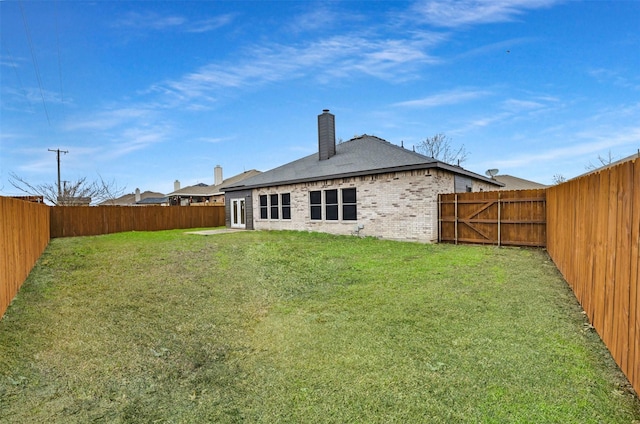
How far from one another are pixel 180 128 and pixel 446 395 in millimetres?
20051

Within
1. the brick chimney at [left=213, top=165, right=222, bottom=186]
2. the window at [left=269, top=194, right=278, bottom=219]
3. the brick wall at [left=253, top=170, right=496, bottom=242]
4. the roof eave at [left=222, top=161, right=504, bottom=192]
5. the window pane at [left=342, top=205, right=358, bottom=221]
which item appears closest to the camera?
the roof eave at [left=222, top=161, right=504, bottom=192]

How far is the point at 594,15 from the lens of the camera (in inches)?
448

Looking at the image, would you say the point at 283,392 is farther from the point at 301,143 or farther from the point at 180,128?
the point at 301,143

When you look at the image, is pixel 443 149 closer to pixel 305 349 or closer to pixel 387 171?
pixel 387 171

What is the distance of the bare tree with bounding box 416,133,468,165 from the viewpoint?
1346 inches

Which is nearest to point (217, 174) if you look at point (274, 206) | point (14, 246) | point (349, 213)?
point (274, 206)

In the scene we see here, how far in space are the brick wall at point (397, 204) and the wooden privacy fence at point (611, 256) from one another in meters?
6.01

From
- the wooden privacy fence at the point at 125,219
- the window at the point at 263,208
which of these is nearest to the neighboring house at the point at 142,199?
the wooden privacy fence at the point at 125,219

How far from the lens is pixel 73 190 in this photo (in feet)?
82.9

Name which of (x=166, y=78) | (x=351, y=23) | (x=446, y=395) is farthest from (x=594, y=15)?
(x=166, y=78)

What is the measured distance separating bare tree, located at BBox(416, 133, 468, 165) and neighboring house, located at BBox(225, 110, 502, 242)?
1782 centimetres

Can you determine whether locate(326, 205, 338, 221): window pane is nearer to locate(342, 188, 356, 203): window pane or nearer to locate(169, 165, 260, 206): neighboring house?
locate(342, 188, 356, 203): window pane

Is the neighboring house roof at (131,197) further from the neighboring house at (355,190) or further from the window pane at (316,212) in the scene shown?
the window pane at (316,212)

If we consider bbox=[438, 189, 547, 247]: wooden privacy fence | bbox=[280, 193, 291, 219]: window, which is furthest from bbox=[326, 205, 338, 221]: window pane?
bbox=[438, 189, 547, 247]: wooden privacy fence
